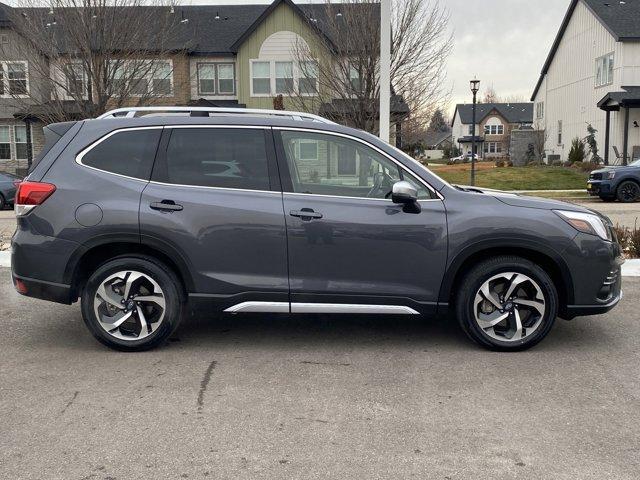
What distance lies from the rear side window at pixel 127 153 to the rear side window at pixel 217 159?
135 millimetres

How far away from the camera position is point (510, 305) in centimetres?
506

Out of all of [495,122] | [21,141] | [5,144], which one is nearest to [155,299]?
[21,141]

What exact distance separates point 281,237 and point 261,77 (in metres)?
27.6

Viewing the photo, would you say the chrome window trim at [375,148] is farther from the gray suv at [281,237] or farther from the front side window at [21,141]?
the front side window at [21,141]

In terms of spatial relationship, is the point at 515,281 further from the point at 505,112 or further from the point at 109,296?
the point at 505,112

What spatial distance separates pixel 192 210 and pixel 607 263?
3255mm

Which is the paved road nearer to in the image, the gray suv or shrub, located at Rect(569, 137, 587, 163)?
the gray suv

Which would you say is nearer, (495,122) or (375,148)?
(375,148)

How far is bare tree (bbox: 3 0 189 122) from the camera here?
19.0 metres

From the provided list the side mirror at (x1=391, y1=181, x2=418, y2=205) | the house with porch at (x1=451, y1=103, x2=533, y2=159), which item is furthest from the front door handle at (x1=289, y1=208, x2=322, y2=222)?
the house with porch at (x1=451, y1=103, x2=533, y2=159)

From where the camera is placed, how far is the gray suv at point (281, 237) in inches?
196

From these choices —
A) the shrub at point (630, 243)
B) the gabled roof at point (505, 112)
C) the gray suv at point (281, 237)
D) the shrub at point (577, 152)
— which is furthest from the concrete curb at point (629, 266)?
the gabled roof at point (505, 112)

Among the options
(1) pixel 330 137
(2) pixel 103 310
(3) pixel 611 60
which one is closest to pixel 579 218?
(1) pixel 330 137

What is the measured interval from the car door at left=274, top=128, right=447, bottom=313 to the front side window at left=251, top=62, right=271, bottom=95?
2707 centimetres
